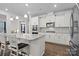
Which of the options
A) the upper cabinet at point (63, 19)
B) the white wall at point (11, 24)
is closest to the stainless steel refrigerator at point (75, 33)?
the upper cabinet at point (63, 19)

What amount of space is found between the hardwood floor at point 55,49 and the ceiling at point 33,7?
0.54 metres

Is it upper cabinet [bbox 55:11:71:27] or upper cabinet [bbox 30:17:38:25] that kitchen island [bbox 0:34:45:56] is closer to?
upper cabinet [bbox 30:17:38:25]

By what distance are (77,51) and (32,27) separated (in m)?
0.77

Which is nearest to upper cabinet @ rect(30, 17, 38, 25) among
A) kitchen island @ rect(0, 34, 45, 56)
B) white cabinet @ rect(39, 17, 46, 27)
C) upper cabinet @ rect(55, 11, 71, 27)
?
white cabinet @ rect(39, 17, 46, 27)

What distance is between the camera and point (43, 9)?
47.7 inches

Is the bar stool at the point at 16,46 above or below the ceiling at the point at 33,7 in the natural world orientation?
below

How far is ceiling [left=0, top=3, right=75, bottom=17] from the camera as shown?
1160mm

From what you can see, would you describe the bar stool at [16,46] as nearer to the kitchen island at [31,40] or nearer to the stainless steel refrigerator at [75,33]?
the kitchen island at [31,40]

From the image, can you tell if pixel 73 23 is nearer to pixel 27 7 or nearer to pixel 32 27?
pixel 32 27

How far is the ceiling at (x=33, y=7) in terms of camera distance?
1.16 m

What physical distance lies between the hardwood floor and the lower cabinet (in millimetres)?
60

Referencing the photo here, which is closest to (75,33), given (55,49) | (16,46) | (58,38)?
(58,38)

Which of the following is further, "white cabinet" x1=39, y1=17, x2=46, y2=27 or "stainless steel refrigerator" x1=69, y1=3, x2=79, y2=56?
"white cabinet" x1=39, y1=17, x2=46, y2=27

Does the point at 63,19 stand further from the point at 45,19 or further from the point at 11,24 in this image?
the point at 11,24
